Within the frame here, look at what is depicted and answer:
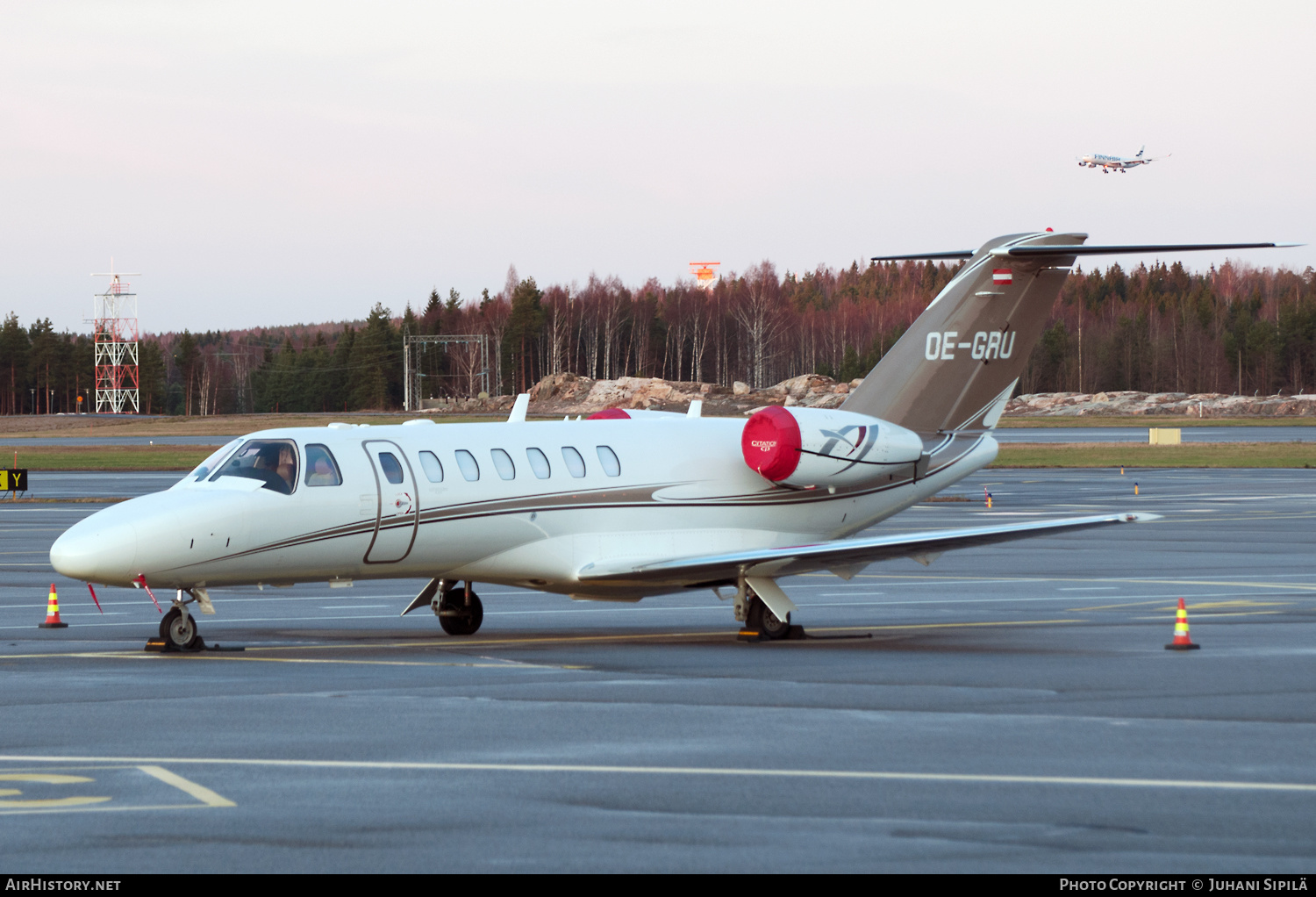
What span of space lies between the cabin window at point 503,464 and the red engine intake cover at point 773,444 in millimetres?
3208

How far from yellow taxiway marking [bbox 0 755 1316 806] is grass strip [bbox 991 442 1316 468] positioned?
53439 millimetres

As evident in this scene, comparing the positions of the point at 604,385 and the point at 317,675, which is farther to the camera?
the point at 604,385

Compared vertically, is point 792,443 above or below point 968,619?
above

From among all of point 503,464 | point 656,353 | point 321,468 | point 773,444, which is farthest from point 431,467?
point 656,353

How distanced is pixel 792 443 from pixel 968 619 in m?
3.68

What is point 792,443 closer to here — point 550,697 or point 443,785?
point 550,697

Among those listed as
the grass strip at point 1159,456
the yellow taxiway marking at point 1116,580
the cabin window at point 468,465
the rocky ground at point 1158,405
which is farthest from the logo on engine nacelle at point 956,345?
the rocky ground at point 1158,405

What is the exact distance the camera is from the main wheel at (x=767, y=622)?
1917 centimetres

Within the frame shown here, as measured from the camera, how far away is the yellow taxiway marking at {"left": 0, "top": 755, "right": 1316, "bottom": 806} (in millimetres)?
10367

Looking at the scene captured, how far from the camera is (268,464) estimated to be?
58.9 ft

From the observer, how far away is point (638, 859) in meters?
8.34

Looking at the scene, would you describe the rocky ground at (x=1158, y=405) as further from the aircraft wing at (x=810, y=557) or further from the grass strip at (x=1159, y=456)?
the aircraft wing at (x=810, y=557)

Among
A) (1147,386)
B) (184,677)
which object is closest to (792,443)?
(184,677)

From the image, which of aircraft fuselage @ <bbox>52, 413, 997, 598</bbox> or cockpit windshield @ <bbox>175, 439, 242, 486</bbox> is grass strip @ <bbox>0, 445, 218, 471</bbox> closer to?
cockpit windshield @ <bbox>175, 439, 242, 486</bbox>
